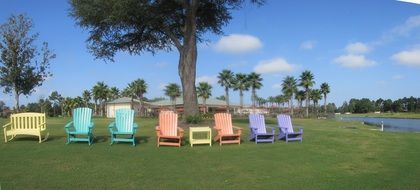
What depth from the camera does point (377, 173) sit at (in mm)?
7887

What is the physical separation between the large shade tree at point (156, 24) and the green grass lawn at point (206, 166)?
7802 millimetres

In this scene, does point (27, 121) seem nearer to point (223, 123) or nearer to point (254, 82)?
point (223, 123)

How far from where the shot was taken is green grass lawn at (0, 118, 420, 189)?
680cm

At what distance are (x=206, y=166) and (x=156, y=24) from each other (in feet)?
44.5

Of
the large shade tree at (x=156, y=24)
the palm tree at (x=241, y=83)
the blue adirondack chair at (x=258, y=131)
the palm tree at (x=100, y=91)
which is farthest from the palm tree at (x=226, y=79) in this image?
the blue adirondack chair at (x=258, y=131)

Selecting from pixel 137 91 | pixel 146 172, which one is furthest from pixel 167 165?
pixel 137 91

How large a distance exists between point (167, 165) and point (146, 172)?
76 cm

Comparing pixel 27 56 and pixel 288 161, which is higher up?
pixel 27 56

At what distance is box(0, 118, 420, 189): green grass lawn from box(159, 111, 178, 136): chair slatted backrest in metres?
0.52

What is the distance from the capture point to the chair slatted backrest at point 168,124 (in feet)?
37.6

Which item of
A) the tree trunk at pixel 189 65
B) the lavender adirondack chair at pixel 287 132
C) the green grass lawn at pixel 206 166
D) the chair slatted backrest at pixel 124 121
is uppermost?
the tree trunk at pixel 189 65

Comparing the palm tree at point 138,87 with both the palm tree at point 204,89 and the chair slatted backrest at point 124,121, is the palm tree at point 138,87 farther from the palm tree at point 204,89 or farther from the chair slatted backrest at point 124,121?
the chair slatted backrest at point 124,121

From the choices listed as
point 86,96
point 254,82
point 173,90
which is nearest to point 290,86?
point 254,82

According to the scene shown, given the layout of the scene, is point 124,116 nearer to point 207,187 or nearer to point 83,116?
point 83,116
